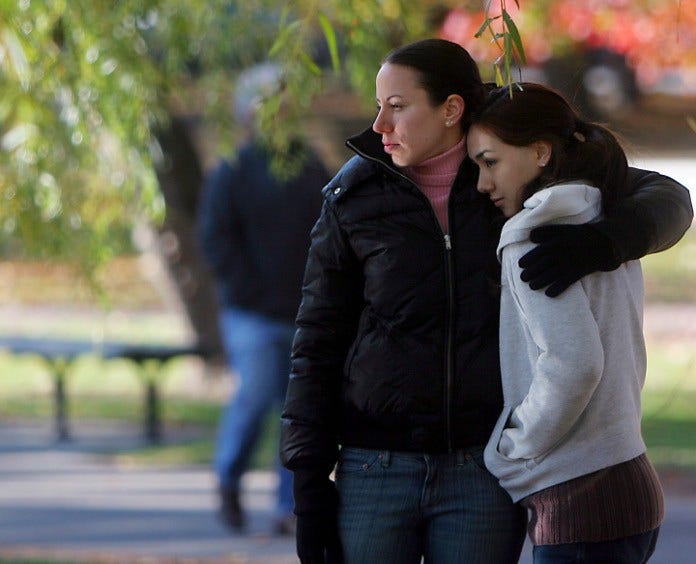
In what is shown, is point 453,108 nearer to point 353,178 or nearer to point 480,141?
point 480,141

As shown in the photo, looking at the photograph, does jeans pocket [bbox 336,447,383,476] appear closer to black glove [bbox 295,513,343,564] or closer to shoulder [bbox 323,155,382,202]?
black glove [bbox 295,513,343,564]

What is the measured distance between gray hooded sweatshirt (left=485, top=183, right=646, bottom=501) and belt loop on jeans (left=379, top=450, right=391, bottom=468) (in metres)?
0.24

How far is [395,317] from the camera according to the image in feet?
10.3

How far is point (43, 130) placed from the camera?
6145 millimetres

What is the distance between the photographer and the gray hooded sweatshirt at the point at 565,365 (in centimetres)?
288

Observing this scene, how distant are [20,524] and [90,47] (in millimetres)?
3314

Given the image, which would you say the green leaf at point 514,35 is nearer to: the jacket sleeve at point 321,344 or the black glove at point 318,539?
the jacket sleeve at point 321,344

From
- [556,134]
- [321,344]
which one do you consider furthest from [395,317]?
[556,134]

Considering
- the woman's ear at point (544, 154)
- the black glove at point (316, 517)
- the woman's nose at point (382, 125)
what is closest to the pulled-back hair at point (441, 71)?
the woman's nose at point (382, 125)

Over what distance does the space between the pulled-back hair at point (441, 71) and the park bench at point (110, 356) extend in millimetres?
7606

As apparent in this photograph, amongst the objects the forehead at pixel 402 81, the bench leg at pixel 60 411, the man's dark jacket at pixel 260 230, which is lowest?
the bench leg at pixel 60 411

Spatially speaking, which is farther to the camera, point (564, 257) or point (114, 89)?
point (114, 89)

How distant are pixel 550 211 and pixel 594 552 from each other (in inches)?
27.9

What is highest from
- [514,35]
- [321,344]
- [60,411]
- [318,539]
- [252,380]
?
[514,35]
